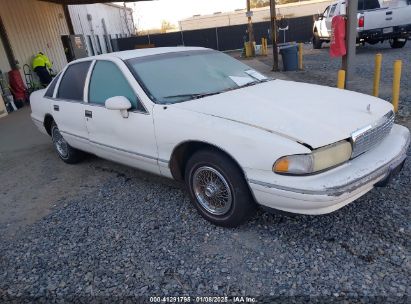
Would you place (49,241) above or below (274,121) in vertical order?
below

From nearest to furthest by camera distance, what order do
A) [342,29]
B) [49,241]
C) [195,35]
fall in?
1. [49,241]
2. [342,29]
3. [195,35]

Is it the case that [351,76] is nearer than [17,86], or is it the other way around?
[351,76]

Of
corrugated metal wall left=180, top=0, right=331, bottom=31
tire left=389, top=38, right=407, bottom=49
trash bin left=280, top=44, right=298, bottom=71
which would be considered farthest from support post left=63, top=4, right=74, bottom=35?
corrugated metal wall left=180, top=0, right=331, bottom=31

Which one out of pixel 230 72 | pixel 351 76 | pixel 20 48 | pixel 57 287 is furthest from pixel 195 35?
pixel 57 287

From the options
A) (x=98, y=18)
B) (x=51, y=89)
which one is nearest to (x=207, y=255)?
Answer: (x=51, y=89)

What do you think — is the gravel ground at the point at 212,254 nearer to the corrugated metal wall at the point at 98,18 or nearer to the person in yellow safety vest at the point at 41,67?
the person in yellow safety vest at the point at 41,67

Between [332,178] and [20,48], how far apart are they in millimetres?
13014

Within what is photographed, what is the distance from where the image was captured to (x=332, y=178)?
8.43 feet

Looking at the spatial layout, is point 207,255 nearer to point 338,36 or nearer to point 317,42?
point 338,36

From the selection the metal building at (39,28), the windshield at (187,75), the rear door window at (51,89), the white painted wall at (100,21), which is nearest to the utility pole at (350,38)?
the windshield at (187,75)

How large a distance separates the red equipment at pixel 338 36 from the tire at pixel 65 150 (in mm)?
4744

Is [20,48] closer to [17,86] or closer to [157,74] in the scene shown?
[17,86]

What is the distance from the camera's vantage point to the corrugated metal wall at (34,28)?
1229cm

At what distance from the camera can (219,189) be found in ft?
10.1
